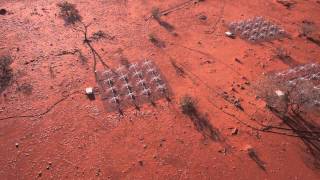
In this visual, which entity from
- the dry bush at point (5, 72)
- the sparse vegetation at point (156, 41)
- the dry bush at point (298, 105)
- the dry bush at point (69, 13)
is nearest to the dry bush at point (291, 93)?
the dry bush at point (298, 105)

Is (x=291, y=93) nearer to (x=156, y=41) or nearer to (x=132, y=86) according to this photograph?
(x=132, y=86)

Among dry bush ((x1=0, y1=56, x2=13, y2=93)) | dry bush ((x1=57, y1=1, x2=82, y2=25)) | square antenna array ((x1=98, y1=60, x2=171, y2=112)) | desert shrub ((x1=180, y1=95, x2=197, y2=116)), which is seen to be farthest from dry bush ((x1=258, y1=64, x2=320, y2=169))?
dry bush ((x1=0, y1=56, x2=13, y2=93))

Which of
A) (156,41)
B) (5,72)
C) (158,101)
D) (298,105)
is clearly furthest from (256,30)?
(5,72)

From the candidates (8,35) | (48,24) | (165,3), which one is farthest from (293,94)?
(8,35)

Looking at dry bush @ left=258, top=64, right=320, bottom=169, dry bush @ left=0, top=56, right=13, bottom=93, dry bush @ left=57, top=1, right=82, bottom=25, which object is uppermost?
dry bush @ left=57, top=1, right=82, bottom=25

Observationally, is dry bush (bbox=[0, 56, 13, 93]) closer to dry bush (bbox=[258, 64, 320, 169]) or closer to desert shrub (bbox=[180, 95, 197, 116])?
desert shrub (bbox=[180, 95, 197, 116])
